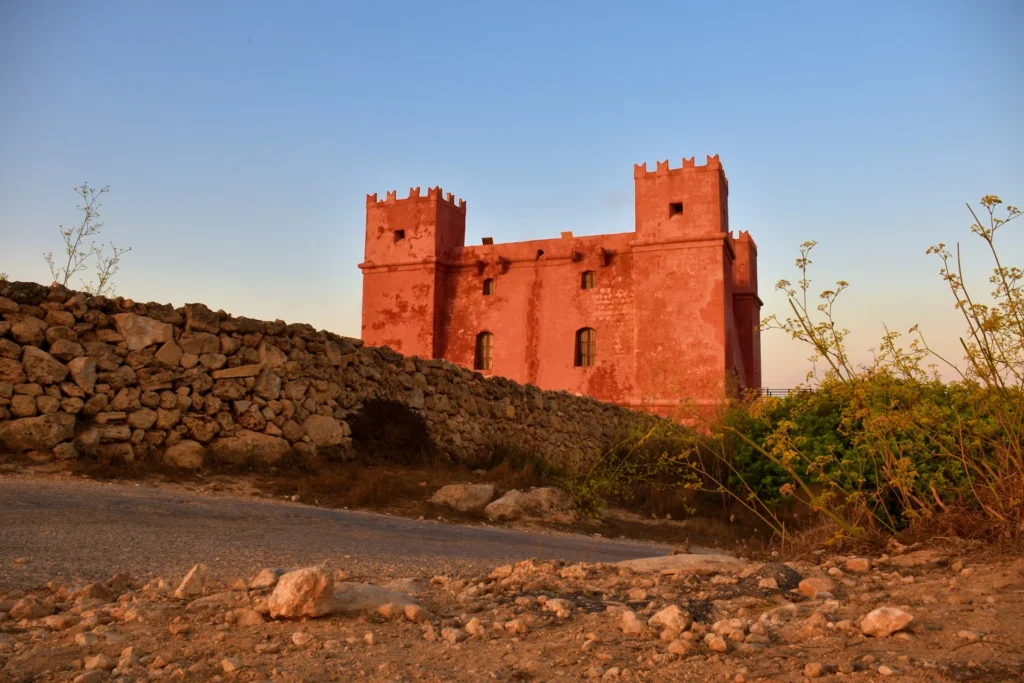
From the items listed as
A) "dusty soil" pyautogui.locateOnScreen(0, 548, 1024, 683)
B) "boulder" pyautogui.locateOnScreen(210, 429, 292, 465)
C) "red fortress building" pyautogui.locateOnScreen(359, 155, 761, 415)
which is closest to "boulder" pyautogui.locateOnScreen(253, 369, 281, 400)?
"boulder" pyautogui.locateOnScreen(210, 429, 292, 465)

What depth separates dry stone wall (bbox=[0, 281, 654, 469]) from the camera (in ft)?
24.7

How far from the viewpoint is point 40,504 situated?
18.4 feet

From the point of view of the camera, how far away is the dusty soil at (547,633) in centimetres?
259

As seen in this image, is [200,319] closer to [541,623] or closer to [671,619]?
[541,623]

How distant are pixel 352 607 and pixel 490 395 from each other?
9525 millimetres

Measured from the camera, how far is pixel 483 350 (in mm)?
25297

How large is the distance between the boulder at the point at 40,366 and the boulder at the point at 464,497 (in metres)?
3.87

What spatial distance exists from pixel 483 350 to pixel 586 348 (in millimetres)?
3356

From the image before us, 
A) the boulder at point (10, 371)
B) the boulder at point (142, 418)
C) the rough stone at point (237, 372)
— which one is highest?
the rough stone at point (237, 372)

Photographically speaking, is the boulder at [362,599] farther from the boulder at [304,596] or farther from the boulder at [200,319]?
the boulder at [200,319]

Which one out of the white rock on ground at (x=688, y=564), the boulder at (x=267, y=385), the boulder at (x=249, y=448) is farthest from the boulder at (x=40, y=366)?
the white rock on ground at (x=688, y=564)

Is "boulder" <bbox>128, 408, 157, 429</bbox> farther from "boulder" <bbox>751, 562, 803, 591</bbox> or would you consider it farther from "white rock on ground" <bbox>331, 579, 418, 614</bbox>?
"boulder" <bbox>751, 562, 803, 591</bbox>

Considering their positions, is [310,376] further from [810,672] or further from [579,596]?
[810,672]

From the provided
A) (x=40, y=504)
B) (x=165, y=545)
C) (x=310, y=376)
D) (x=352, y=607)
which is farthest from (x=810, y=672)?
(x=310, y=376)
